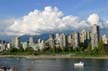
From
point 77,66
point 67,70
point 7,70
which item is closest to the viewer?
point 7,70

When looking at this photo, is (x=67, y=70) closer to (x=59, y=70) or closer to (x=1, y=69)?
(x=59, y=70)

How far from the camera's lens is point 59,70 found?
118 m

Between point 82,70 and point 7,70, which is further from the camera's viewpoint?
point 82,70

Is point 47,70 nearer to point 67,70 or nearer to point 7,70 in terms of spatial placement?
point 67,70

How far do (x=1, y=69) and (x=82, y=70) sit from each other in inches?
1352

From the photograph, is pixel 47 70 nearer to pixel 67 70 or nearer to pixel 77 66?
pixel 67 70

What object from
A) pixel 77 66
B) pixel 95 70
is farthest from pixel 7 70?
pixel 77 66

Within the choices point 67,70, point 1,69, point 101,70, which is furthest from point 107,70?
point 1,69

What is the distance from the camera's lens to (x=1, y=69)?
92.9m

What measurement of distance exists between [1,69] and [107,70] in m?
38.2

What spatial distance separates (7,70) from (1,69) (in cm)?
314

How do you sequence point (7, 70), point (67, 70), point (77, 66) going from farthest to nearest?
point (77, 66) < point (67, 70) < point (7, 70)

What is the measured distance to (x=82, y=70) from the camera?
11994cm

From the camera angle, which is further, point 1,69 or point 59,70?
point 59,70
